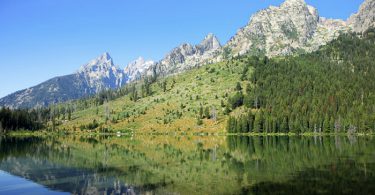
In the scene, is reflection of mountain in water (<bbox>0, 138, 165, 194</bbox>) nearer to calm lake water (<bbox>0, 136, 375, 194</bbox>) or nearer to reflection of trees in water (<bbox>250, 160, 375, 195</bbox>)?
calm lake water (<bbox>0, 136, 375, 194</bbox>)

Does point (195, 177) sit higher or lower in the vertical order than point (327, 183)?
lower

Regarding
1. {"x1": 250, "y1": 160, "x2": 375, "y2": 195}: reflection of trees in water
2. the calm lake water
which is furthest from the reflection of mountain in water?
{"x1": 250, "y1": 160, "x2": 375, "y2": 195}: reflection of trees in water

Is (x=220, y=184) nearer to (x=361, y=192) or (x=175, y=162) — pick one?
(x=361, y=192)

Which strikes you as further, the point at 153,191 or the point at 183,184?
the point at 183,184

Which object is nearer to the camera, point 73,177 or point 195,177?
point 195,177

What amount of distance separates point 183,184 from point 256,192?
12.6 metres

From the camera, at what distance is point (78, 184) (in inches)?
2069

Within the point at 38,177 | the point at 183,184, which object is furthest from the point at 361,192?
the point at 38,177

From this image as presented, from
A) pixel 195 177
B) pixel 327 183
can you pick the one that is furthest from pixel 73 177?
pixel 327 183

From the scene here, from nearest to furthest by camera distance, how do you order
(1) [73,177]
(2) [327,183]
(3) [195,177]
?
(2) [327,183], (3) [195,177], (1) [73,177]

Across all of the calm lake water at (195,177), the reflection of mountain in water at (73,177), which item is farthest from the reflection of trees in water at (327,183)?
the reflection of mountain in water at (73,177)

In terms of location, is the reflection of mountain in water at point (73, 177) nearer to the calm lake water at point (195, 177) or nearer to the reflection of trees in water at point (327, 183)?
the calm lake water at point (195, 177)

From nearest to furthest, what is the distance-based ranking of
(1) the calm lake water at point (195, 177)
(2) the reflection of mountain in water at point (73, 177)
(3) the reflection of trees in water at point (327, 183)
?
(3) the reflection of trees in water at point (327, 183), (1) the calm lake water at point (195, 177), (2) the reflection of mountain in water at point (73, 177)

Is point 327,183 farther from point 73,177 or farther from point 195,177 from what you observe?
point 73,177
